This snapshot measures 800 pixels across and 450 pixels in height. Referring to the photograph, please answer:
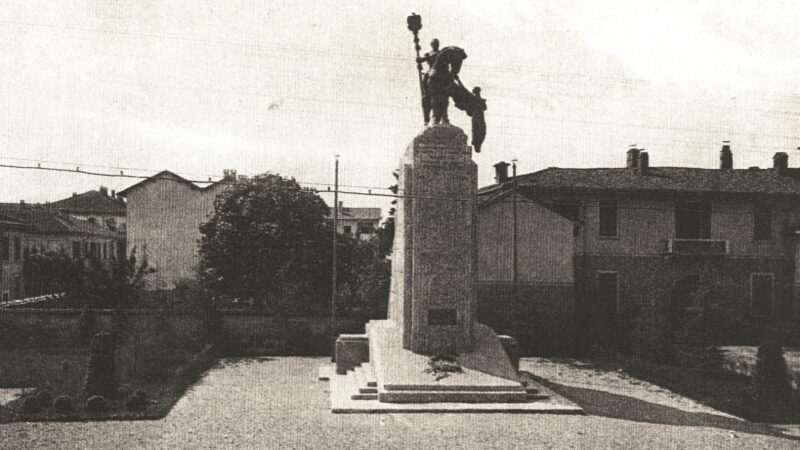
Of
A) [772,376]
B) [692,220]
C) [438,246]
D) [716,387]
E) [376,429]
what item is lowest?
[716,387]

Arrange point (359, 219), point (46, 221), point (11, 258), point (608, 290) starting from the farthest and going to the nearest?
point (359, 219)
point (46, 221)
point (11, 258)
point (608, 290)

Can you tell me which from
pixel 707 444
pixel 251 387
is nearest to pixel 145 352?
pixel 251 387

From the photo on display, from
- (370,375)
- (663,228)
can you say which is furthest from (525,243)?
(370,375)

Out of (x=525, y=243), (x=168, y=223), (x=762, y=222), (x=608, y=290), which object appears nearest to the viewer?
(x=525, y=243)

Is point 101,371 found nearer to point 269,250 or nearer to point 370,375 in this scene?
point 370,375

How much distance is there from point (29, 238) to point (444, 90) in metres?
32.8

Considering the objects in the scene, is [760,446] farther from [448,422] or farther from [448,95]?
[448,95]

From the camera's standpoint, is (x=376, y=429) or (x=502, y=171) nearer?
(x=376, y=429)

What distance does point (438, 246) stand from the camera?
19250 mm

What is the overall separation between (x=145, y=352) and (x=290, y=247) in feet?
26.5

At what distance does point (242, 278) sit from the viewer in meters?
30.1

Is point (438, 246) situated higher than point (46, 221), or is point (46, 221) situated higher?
point (46, 221)

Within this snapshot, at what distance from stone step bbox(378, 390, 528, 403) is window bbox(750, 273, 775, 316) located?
897 inches

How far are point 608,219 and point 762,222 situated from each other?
757cm
